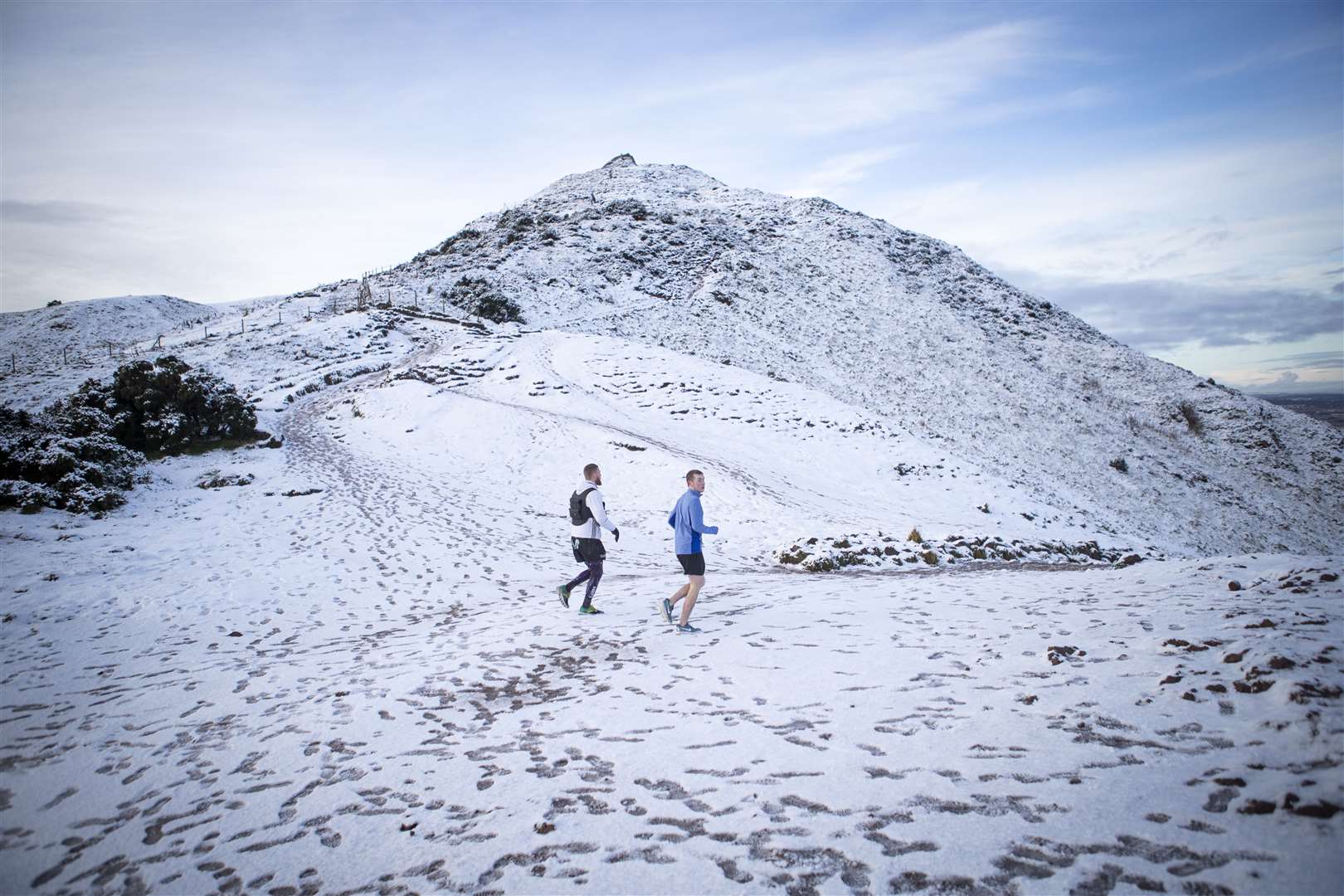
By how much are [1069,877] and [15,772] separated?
8.09m

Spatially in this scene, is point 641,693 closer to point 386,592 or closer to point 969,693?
point 969,693

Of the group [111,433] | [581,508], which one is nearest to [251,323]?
[111,433]

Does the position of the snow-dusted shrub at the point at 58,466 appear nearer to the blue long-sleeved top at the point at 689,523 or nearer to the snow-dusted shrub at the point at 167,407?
the snow-dusted shrub at the point at 167,407

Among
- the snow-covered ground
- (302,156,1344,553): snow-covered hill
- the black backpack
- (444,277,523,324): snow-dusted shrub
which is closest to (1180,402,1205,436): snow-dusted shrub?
(302,156,1344,553): snow-covered hill

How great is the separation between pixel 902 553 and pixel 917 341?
35118mm

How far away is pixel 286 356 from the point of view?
118ft

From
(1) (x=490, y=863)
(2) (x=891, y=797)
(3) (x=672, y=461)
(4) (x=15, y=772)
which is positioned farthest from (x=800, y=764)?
(3) (x=672, y=461)

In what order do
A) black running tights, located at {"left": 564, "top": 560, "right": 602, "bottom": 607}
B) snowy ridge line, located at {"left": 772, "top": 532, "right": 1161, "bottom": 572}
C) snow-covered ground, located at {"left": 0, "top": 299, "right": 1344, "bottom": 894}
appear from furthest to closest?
1. snowy ridge line, located at {"left": 772, "top": 532, "right": 1161, "bottom": 572}
2. black running tights, located at {"left": 564, "top": 560, "right": 602, "bottom": 607}
3. snow-covered ground, located at {"left": 0, "top": 299, "right": 1344, "bottom": 894}

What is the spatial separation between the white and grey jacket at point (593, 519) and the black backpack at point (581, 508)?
32 mm

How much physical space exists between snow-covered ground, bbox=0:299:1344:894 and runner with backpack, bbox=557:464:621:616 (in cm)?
62

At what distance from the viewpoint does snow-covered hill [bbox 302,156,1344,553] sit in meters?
30.0

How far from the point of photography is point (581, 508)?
9336mm

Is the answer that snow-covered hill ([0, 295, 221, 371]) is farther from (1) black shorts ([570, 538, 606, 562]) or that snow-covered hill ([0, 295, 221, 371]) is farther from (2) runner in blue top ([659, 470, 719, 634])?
(2) runner in blue top ([659, 470, 719, 634])

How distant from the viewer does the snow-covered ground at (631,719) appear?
3559 millimetres
